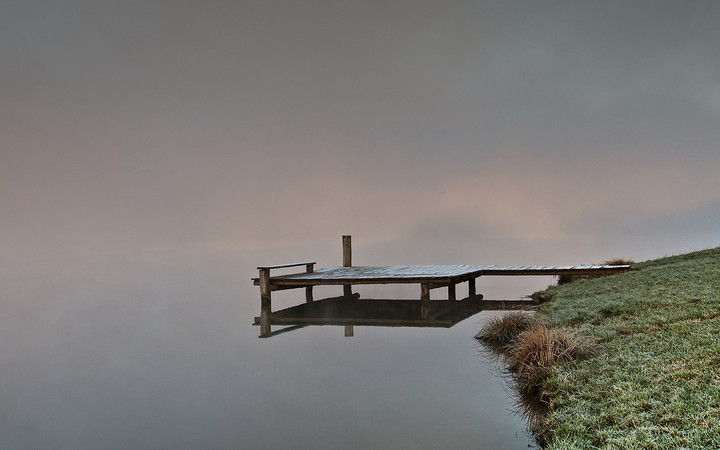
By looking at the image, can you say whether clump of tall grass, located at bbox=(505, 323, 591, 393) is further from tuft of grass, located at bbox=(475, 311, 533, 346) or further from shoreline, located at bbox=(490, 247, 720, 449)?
tuft of grass, located at bbox=(475, 311, 533, 346)

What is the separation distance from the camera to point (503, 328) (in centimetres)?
1159

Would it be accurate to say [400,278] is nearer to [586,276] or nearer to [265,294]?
[265,294]

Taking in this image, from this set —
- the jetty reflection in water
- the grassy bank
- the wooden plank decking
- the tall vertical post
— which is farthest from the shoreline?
the tall vertical post

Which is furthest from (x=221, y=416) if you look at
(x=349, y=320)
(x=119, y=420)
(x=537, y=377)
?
(x=349, y=320)

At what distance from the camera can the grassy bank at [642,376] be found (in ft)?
16.9

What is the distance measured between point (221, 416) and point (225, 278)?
93.6ft

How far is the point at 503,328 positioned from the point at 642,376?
16.5 feet

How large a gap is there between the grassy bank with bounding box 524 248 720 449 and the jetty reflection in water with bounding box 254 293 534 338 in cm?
364

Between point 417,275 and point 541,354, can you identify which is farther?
point 417,275

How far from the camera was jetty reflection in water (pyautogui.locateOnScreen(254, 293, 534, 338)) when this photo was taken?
47.6 ft

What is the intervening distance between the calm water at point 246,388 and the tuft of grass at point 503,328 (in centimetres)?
49

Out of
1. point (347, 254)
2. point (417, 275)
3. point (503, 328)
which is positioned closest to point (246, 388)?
point (503, 328)

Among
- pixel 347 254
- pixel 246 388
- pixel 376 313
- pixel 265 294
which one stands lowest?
pixel 246 388

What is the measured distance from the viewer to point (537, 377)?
7.71m
